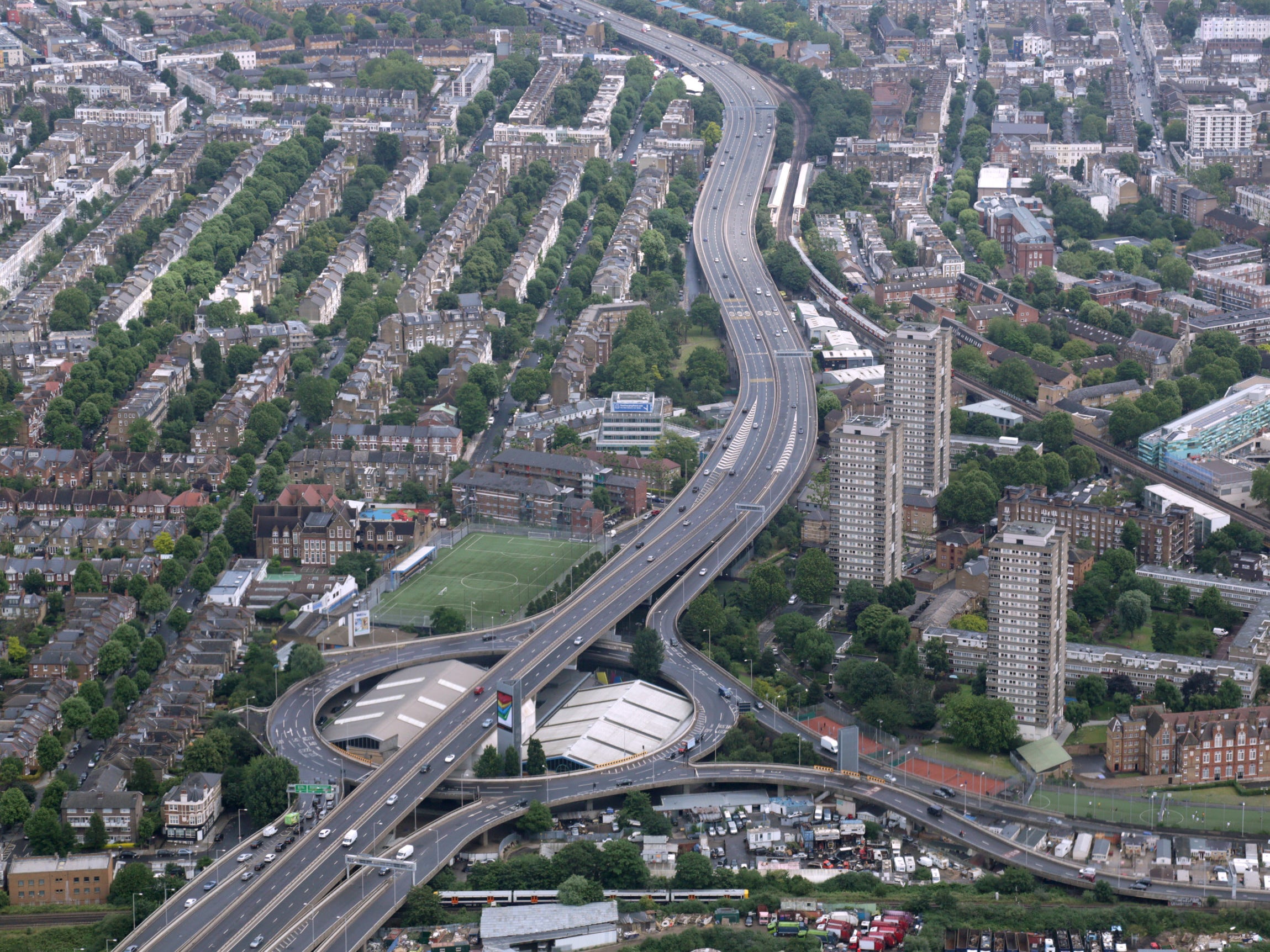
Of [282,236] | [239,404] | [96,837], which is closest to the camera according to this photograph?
[96,837]

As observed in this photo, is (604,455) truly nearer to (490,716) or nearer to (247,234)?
(490,716)

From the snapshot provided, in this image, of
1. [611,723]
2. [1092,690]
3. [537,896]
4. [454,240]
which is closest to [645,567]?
[611,723]

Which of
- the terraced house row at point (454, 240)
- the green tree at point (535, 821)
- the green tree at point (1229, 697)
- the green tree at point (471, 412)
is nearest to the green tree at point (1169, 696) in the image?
the green tree at point (1229, 697)

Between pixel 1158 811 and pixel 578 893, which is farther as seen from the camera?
pixel 1158 811

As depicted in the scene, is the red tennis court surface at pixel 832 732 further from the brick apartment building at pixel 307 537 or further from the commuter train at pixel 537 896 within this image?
the brick apartment building at pixel 307 537

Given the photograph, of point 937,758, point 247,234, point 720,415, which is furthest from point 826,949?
point 247,234

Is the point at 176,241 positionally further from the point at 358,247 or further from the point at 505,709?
the point at 505,709

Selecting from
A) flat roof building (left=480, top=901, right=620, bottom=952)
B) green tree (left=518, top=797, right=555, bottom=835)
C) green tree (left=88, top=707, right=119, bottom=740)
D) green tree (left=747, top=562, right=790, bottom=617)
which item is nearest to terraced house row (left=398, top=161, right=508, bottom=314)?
green tree (left=747, top=562, right=790, bottom=617)
